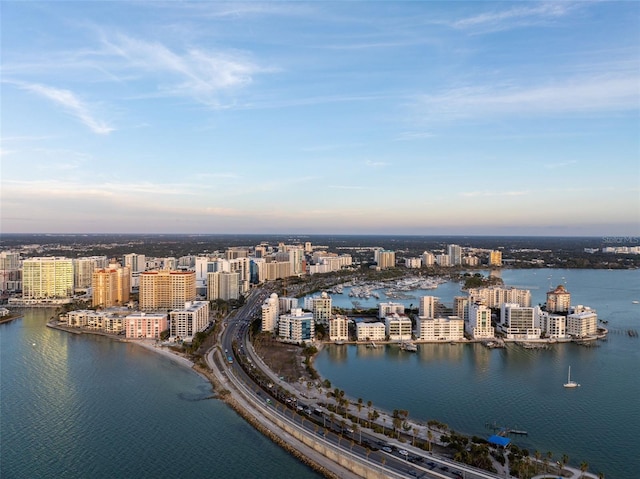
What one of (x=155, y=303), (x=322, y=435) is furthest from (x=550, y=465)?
(x=155, y=303)

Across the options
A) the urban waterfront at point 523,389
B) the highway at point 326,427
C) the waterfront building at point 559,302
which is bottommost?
the urban waterfront at point 523,389

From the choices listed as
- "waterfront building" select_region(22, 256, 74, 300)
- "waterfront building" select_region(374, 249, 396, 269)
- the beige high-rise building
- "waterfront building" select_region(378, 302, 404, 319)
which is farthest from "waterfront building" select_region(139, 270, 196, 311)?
the beige high-rise building

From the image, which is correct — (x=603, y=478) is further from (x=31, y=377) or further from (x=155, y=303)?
(x=155, y=303)

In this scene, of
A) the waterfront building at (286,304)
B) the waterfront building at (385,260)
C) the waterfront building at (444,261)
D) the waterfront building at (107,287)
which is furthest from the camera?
the waterfront building at (444,261)

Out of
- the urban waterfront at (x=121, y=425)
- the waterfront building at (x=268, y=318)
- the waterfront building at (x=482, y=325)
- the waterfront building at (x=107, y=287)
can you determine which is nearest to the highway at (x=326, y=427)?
the urban waterfront at (x=121, y=425)

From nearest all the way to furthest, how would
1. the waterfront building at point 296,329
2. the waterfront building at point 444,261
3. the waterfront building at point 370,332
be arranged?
the waterfront building at point 296,329 → the waterfront building at point 370,332 → the waterfront building at point 444,261

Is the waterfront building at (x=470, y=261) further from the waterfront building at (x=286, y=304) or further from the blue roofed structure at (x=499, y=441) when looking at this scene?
the blue roofed structure at (x=499, y=441)

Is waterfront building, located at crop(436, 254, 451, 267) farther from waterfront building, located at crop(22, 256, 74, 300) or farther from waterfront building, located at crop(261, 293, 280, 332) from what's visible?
waterfront building, located at crop(22, 256, 74, 300)

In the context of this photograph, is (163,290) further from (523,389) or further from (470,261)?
(470,261)
